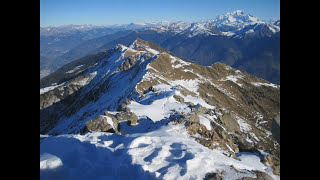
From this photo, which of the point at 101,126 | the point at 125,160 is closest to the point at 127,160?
the point at 125,160

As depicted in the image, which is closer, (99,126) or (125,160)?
(125,160)

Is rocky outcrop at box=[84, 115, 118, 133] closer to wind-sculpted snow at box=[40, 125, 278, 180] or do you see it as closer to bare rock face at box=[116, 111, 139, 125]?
bare rock face at box=[116, 111, 139, 125]

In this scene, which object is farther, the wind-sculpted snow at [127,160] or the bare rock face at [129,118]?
the bare rock face at [129,118]

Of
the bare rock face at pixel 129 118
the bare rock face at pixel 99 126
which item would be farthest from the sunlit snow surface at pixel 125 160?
the bare rock face at pixel 129 118

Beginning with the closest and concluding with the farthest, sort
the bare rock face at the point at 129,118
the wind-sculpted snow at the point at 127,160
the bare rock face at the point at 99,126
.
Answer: the wind-sculpted snow at the point at 127,160
the bare rock face at the point at 99,126
the bare rock face at the point at 129,118

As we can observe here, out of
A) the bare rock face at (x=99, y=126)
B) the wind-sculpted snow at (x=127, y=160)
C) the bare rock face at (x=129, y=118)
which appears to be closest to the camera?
the wind-sculpted snow at (x=127, y=160)

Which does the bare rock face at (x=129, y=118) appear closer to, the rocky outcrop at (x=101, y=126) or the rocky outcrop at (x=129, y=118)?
the rocky outcrop at (x=129, y=118)

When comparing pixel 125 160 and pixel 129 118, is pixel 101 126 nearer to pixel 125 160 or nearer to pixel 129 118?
pixel 129 118
